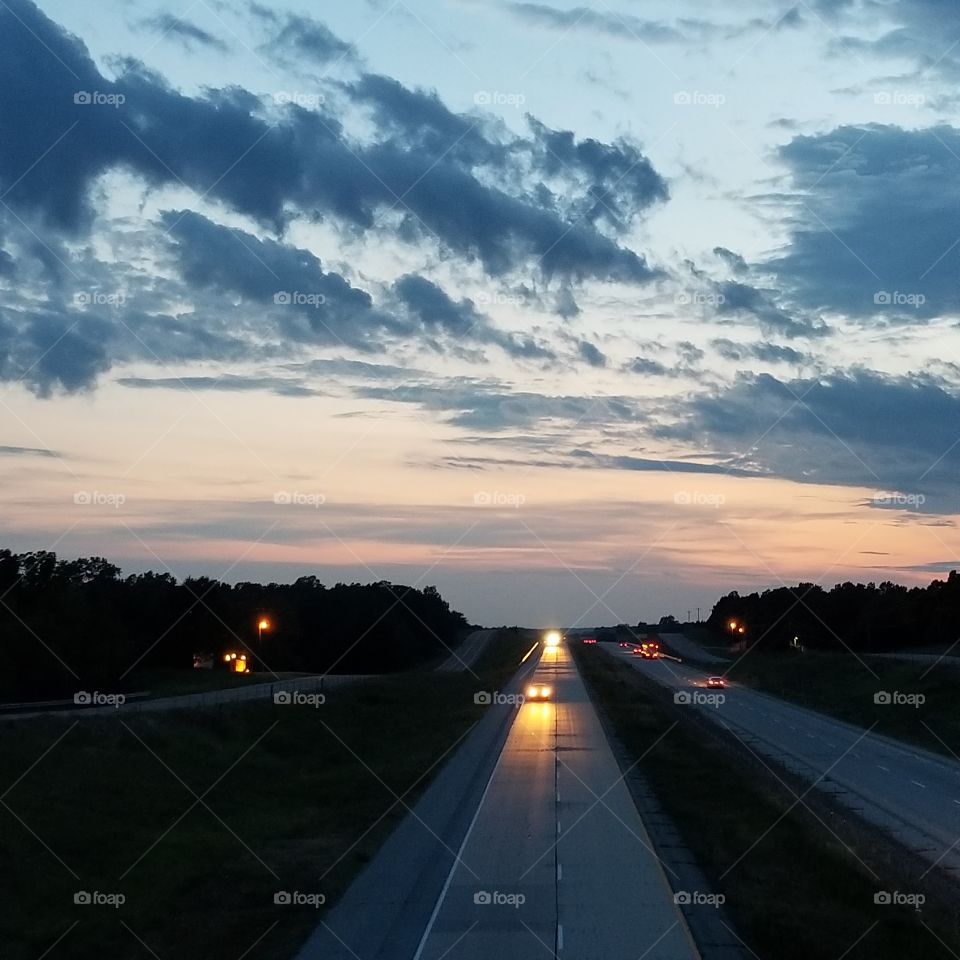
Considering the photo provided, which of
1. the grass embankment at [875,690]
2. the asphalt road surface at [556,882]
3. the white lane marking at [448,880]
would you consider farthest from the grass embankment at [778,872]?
the grass embankment at [875,690]

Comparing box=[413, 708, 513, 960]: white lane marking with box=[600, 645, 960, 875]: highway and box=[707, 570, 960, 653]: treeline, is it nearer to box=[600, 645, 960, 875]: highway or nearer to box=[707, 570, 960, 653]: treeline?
box=[600, 645, 960, 875]: highway

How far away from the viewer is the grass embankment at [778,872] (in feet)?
58.1

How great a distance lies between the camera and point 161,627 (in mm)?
103625

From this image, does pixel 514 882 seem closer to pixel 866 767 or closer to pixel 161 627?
pixel 866 767

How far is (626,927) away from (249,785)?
985 inches

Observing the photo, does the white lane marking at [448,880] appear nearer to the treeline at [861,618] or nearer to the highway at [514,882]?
the highway at [514,882]

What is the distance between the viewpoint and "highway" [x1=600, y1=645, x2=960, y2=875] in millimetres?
29250

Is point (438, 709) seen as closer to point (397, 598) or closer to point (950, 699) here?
point (950, 699)

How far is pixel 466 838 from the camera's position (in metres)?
26.1

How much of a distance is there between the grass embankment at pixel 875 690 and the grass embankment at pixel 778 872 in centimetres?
1591

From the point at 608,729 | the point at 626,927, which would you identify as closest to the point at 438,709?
the point at 608,729

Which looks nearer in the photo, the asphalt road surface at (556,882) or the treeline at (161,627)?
the asphalt road surface at (556,882)

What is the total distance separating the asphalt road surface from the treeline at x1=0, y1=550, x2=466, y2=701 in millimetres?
42387

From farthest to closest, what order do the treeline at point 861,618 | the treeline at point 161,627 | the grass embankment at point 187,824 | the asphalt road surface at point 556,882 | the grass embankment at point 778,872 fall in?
the treeline at point 861,618
the treeline at point 161,627
the grass embankment at point 187,824
the grass embankment at point 778,872
the asphalt road surface at point 556,882
